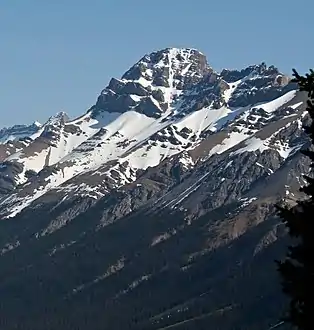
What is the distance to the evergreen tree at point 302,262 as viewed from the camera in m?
24.0

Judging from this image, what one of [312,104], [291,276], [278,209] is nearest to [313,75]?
[312,104]

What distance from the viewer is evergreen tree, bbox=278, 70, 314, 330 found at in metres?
24.0

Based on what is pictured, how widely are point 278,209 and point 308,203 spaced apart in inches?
34.2

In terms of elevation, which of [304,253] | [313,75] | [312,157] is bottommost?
[304,253]

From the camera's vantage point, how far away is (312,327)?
2380 cm

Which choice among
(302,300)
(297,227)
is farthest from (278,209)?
(302,300)

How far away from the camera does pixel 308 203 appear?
2473 centimetres

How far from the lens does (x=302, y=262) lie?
80.4 feet

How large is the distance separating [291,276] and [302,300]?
0.76 m

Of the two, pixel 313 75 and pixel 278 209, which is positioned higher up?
pixel 313 75

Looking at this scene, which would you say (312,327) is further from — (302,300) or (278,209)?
(278,209)

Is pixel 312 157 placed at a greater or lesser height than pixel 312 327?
greater

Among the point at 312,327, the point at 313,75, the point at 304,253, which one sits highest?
the point at 313,75

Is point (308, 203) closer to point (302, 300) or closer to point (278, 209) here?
point (278, 209)
